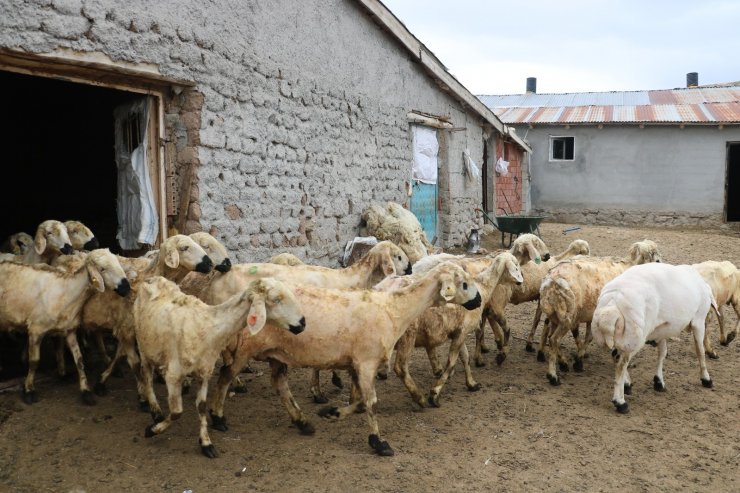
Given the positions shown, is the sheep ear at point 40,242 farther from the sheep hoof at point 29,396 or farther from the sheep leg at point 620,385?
the sheep leg at point 620,385

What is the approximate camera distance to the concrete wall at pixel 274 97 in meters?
6.17

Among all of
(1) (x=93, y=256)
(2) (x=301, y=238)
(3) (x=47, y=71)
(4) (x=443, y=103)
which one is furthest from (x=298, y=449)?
(4) (x=443, y=103)

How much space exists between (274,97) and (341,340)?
4657 mm

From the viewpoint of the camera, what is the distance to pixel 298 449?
4.66 metres

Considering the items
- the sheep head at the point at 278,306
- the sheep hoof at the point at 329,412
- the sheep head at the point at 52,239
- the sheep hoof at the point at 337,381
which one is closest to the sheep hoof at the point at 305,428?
the sheep hoof at the point at 329,412

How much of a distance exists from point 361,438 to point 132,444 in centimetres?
171

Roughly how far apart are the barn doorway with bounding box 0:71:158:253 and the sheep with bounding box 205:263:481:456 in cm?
543

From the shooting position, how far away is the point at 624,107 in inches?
953

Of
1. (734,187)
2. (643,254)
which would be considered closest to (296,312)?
(643,254)

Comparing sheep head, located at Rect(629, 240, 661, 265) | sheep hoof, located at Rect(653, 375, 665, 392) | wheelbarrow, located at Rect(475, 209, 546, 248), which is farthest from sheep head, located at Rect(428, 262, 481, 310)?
wheelbarrow, located at Rect(475, 209, 546, 248)

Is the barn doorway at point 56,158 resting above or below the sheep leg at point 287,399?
above

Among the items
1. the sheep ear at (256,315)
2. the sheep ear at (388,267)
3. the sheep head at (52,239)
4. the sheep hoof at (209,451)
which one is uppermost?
the sheep head at (52,239)

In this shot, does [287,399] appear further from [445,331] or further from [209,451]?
[445,331]

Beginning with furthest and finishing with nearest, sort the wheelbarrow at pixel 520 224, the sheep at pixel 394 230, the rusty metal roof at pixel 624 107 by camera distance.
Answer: the rusty metal roof at pixel 624 107 → the wheelbarrow at pixel 520 224 → the sheep at pixel 394 230
